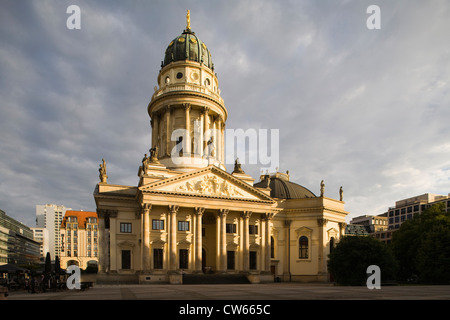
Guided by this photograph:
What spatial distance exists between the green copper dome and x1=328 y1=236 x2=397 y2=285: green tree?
44672 mm

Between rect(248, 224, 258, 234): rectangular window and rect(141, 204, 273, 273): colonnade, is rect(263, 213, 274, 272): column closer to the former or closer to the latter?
rect(141, 204, 273, 273): colonnade

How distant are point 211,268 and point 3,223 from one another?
90221 mm

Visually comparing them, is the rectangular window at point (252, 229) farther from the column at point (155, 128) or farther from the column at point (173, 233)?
the column at point (155, 128)

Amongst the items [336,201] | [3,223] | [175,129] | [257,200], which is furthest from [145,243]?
[3,223]

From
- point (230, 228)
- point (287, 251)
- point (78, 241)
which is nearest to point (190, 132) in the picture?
point (230, 228)

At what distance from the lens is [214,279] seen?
48.7 meters

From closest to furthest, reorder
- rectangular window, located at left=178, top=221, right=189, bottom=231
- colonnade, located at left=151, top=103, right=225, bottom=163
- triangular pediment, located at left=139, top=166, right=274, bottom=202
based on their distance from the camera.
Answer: triangular pediment, located at left=139, top=166, right=274, bottom=202, rectangular window, located at left=178, top=221, right=189, bottom=231, colonnade, located at left=151, top=103, right=225, bottom=163

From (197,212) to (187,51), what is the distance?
3452 centimetres

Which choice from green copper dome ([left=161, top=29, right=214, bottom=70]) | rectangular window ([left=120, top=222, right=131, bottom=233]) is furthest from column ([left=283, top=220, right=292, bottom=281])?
green copper dome ([left=161, top=29, right=214, bottom=70])

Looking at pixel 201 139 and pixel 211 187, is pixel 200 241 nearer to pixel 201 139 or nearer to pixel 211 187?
pixel 211 187

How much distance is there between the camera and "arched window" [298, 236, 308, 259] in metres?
61.7

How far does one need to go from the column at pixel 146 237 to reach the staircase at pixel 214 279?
5186mm

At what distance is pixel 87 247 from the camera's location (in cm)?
12850

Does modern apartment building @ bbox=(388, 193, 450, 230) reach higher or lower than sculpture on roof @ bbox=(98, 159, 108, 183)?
lower
